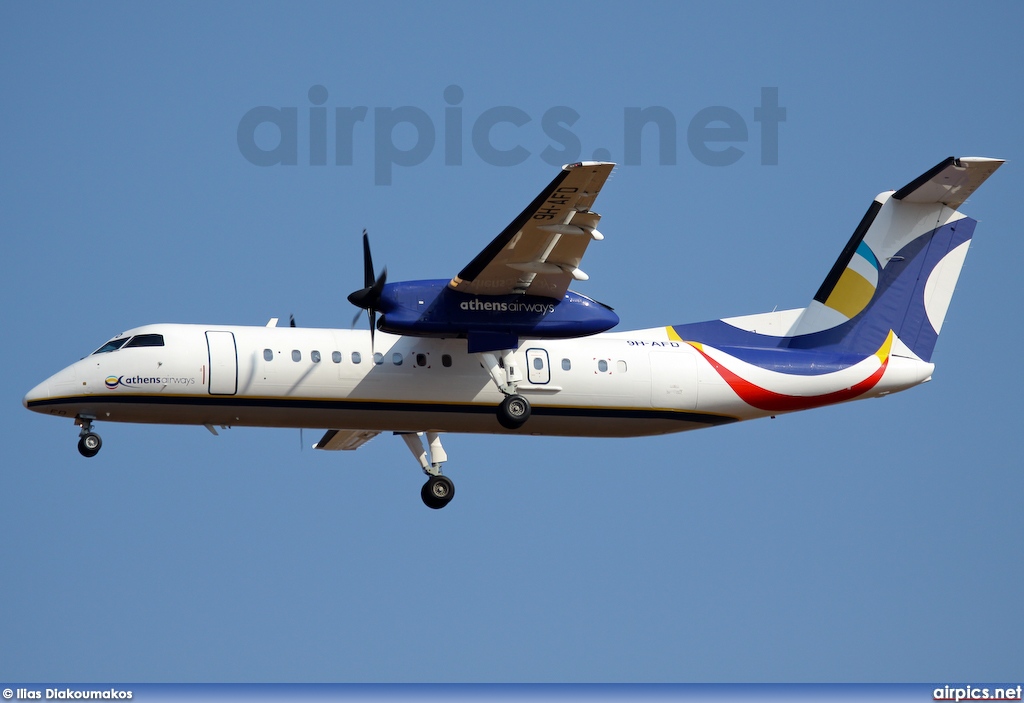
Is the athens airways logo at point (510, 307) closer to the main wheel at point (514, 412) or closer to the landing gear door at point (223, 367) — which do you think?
the main wheel at point (514, 412)

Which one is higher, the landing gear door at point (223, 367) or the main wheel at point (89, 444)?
the landing gear door at point (223, 367)

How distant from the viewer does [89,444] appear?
714 inches

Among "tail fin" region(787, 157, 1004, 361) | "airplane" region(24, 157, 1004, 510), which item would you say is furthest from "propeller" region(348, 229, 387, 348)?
"tail fin" region(787, 157, 1004, 361)

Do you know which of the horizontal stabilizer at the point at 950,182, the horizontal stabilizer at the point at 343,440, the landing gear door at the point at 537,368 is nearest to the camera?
the landing gear door at the point at 537,368

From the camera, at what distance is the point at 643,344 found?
65.5 ft

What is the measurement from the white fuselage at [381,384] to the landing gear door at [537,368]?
14 mm

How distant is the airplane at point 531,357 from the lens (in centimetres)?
1802

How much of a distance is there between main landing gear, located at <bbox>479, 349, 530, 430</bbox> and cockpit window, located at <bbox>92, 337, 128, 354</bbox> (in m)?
4.82

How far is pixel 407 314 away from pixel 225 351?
249 cm

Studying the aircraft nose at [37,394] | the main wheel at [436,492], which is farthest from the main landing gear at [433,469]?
the aircraft nose at [37,394]

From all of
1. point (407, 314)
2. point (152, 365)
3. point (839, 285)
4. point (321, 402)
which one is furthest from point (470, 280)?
point (839, 285)

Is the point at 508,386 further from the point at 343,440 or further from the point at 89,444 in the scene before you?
the point at 89,444

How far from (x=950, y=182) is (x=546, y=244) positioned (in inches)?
270

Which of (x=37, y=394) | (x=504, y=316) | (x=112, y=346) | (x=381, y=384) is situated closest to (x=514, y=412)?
(x=504, y=316)
